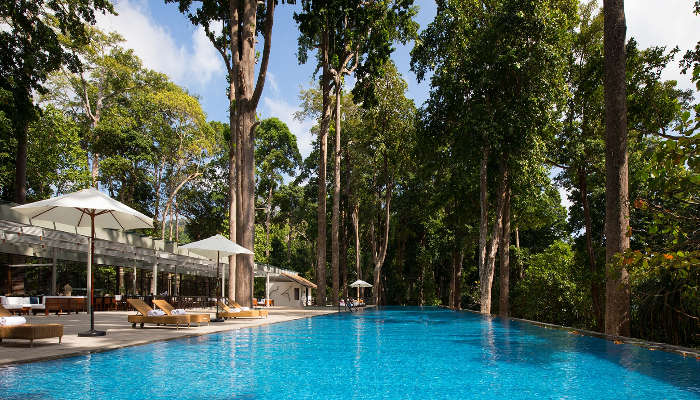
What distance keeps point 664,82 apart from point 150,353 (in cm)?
1907

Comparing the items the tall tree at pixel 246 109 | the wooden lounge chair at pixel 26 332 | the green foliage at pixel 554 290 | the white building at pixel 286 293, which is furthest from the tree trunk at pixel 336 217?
the wooden lounge chair at pixel 26 332

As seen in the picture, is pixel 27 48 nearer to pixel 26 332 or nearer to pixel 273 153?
pixel 26 332

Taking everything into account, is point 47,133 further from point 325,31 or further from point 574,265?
point 574,265

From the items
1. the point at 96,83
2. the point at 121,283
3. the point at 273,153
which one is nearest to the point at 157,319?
the point at 96,83

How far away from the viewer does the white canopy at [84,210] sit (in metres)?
9.51

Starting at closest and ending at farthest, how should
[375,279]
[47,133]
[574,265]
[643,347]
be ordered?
[643,347]
[574,265]
[47,133]
[375,279]

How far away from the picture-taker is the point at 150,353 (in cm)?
776

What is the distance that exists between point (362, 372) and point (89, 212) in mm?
7460

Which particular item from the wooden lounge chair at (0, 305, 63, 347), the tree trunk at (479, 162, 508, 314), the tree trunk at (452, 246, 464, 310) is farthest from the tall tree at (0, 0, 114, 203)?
the tree trunk at (452, 246, 464, 310)

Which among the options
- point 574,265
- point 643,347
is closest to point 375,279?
point 574,265

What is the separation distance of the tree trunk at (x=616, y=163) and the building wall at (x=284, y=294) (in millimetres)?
33125

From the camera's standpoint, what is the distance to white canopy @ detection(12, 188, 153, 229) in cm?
951

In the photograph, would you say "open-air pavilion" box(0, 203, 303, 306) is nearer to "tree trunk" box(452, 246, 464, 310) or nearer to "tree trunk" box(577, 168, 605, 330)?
"tree trunk" box(452, 246, 464, 310)

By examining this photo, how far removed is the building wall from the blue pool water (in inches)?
1248
